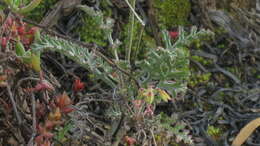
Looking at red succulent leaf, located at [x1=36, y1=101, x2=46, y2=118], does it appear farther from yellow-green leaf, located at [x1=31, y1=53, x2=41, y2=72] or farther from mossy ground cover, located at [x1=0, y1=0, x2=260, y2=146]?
yellow-green leaf, located at [x1=31, y1=53, x2=41, y2=72]

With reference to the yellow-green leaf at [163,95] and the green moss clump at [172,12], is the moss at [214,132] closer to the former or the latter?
the green moss clump at [172,12]

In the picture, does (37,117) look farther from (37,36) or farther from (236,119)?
(236,119)

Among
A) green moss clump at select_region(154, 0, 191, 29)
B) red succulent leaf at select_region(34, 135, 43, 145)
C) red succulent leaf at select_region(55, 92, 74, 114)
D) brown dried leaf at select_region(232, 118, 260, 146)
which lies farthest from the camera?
green moss clump at select_region(154, 0, 191, 29)

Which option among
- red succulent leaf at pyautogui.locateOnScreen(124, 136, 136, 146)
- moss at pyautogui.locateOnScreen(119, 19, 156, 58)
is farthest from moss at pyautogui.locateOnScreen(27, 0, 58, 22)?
red succulent leaf at pyautogui.locateOnScreen(124, 136, 136, 146)

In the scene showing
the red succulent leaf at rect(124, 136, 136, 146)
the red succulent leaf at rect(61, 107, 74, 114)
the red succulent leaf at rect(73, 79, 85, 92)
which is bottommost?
the red succulent leaf at rect(124, 136, 136, 146)

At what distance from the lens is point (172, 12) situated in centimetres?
307

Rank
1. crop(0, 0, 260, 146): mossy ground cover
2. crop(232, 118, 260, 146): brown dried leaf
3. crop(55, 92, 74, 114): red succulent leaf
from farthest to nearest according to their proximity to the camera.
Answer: crop(232, 118, 260, 146): brown dried leaf → crop(0, 0, 260, 146): mossy ground cover → crop(55, 92, 74, 114): red succulent leaf

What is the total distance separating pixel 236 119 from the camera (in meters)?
2.74

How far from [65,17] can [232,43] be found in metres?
1.16

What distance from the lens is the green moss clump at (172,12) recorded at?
9.91 feet

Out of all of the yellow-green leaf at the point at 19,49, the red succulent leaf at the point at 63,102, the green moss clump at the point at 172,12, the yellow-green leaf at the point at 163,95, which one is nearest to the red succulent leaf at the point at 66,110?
the red succulent leaf at the point at 63,102

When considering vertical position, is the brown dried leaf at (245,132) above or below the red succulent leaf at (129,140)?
below

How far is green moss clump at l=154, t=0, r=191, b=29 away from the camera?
3020 millimetres

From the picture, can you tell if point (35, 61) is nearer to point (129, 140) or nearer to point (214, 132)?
point (129, 140)
